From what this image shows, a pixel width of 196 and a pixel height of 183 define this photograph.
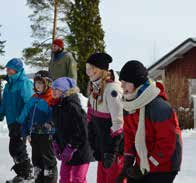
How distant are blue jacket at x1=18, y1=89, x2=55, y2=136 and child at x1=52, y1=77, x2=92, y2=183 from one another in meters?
0.53

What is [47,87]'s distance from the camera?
247 inches

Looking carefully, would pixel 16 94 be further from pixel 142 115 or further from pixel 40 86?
pixel 142 115

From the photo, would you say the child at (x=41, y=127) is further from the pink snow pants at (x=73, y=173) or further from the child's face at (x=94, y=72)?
the child's face at (x=94, y=72)

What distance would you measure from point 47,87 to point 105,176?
163 cm

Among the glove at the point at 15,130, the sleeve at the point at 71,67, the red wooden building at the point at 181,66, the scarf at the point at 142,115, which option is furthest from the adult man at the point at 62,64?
the red wooden building at the point at 181,66

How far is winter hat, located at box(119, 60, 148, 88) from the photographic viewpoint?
3.95 m

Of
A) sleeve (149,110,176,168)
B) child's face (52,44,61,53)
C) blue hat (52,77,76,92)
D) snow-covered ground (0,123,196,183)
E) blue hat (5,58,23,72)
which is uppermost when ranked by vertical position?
child's face (52,44,61,53)

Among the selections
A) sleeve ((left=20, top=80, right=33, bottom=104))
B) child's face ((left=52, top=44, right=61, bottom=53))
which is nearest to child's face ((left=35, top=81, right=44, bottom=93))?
sleeve ((left=20, top=80, right=33, bottom=104))

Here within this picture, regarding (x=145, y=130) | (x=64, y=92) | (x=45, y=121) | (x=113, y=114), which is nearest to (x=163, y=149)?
(x=145, y=130)

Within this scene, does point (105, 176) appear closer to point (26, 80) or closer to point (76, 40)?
point (26, 80)

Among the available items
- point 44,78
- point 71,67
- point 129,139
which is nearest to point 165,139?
point 129,139

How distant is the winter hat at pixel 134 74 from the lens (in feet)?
13.0

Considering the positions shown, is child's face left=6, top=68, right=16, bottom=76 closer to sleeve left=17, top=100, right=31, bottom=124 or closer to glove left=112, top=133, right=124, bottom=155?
sleeve left=17, top=100, right=31, bottom=124

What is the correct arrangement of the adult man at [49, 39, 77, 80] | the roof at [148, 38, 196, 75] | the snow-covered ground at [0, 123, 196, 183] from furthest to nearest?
the roof at [148, 38, 196, 75], the adult man at [49, 39, 77, 80], the snow-covered ground at [0, 123, 196, 183]
